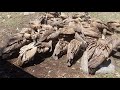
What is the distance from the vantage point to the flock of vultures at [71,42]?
4.52 meters

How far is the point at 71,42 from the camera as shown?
4832 millimetres

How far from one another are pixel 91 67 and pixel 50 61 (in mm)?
812

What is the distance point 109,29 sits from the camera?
559 centimetres

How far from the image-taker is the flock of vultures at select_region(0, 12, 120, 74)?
4516 mm

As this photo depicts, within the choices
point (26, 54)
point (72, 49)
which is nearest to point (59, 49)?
point (72, 49)

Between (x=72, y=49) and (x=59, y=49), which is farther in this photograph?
(x=59, y=49)

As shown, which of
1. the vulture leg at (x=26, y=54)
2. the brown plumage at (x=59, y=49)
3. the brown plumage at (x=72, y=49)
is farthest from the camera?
the brown plumage at (x=59, y=49)

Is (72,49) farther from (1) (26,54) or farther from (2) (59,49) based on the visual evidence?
(1) (26,54)

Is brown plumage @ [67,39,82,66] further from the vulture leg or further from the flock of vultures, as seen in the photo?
the vulture leg

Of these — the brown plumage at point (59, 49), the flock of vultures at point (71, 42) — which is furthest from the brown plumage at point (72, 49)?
the brown plumage at point (59, 49)

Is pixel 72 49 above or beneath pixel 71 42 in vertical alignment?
beneath

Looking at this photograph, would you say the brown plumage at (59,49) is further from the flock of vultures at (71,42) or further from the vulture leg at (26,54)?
the vulture leg at (26,54)

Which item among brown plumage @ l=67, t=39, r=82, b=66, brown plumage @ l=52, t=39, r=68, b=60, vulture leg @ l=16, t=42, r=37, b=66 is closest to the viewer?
vulture leg @ l=16, t=42, r=37, b=66

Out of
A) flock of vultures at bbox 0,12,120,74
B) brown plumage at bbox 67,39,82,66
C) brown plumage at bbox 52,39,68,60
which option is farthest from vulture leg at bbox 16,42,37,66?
brown plumage at bbox 67,39,82,66
